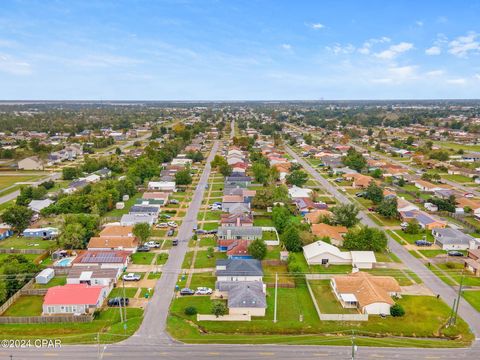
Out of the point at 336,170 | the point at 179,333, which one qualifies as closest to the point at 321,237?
the point at 179,333

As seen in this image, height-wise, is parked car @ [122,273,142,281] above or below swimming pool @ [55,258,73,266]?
below

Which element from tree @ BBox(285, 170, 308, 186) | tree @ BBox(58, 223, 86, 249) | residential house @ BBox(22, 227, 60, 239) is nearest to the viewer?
tree @ BBox(58, 223, 86, 249)

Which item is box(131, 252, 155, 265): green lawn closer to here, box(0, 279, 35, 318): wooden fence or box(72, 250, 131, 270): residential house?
box(72, 250, 131, 270): residential house

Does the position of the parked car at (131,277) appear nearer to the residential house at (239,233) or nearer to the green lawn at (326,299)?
the residential house at (239,233)

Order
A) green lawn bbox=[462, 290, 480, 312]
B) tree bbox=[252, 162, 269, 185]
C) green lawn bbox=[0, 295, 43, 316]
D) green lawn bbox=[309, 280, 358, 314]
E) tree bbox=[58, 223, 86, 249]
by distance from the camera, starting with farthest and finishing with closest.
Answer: tree bbox=[252, 162, 269, 185] → tree bbox=[58, 223, 86, 249] → green lawn bbox=[462, 290, 480, 312] → green lawn bbox=[309, 280, 358, 314] → green lawn bbox=[0, 295, 43, 316]

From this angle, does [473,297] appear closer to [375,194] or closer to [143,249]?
[375,194]

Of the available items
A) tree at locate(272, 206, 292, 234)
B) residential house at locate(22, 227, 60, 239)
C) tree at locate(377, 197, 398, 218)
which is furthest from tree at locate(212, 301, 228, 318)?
tree at locate(377, 197, 398, 218)
